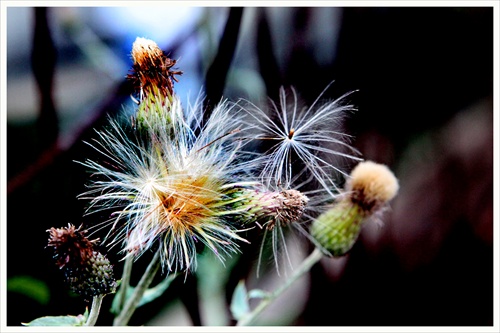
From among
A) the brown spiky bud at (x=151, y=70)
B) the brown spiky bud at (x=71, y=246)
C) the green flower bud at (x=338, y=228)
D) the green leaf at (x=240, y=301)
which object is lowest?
the green leaf at (x=240, y=301)

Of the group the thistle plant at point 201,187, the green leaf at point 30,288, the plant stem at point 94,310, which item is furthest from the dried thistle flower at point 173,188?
the green leaf at point 30,288

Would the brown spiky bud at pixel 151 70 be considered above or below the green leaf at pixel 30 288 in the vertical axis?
above

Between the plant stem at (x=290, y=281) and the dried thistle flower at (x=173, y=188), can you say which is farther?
the plant stem at (x=290, y=281)

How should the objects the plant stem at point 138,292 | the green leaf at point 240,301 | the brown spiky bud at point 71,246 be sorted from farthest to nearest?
the green leaf at point 240,301
the plant stem at point 138,292
the brown spiky bud at point 71,246

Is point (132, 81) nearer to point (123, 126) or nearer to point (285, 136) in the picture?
point (123, 126)

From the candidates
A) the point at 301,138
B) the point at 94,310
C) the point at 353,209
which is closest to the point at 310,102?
the point at 301,138

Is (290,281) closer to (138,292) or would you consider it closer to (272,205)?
(272,205)

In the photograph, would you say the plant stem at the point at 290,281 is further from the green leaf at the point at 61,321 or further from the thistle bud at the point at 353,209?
the green leaf at the point at 61,321
